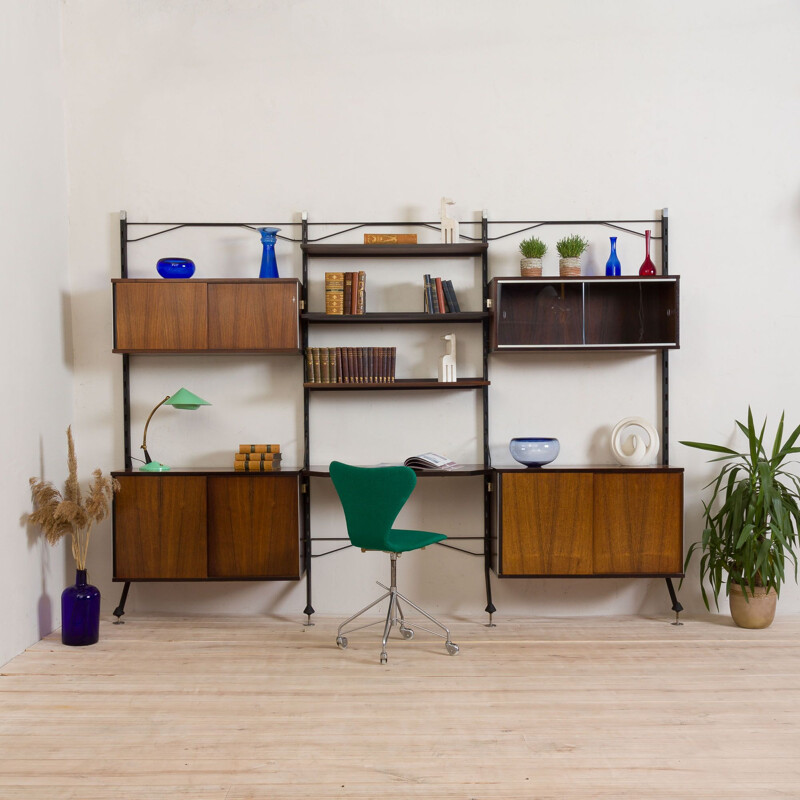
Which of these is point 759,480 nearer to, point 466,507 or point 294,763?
point 466,507

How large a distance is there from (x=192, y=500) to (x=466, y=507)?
5.08 ft

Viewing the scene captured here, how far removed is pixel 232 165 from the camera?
14.8 ft

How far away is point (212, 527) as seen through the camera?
412cm

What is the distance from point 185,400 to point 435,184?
1.89 metres

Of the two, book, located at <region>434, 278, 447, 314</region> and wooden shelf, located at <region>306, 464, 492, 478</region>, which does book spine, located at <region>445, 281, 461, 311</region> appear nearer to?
book, located at <region>434, 278, 447, 314</region>

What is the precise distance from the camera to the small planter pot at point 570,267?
4.26 metres

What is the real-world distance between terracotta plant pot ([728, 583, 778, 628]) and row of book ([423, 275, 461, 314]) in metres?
2.14

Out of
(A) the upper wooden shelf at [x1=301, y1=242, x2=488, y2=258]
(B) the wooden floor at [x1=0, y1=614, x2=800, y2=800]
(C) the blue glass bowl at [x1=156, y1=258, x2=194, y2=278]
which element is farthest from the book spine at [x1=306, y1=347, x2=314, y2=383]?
(B) the wooden floor at [x1=0, y1=614, x2=800, y2=800]

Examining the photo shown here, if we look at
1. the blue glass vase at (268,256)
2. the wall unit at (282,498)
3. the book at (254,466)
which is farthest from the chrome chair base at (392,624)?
the blue glass vase at (268,256)

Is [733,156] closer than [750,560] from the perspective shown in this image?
No

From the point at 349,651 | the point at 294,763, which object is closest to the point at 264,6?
the point at 349,651

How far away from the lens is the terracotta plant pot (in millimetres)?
4094

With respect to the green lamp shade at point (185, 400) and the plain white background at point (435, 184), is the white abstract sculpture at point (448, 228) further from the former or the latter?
the green lamp shade at point (185, 400)

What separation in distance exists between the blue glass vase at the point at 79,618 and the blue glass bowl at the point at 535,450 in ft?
7.62
